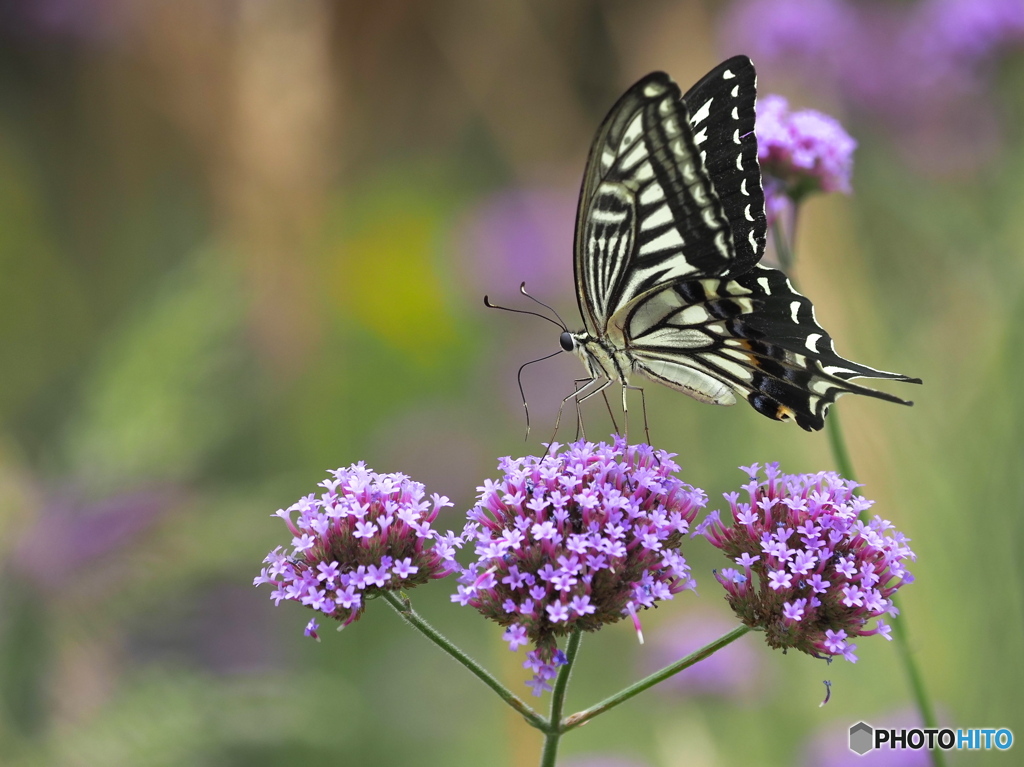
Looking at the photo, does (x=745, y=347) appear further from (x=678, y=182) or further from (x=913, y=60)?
(x=913, y=60)

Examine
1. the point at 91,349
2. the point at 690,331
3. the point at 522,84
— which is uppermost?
the point at 522,84

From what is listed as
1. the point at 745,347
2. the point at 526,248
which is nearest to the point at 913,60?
the point at 526,248

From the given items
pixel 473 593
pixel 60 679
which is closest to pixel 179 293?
pixel 60 679

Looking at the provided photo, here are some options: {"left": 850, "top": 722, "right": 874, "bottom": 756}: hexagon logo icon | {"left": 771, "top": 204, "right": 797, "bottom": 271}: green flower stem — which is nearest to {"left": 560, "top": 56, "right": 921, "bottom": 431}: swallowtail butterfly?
{"left": 771, "top": 204, "right": 797, "bottom": 271}: green flower stem

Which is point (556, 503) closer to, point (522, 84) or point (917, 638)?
point (917, 638)

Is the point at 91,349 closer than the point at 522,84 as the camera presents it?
Yes

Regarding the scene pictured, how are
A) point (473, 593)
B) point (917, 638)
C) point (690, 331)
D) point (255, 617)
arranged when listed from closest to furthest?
1. point (473, 593)
2. point (690, 331)
3. point (917, 638)
4. point (255, 617)
